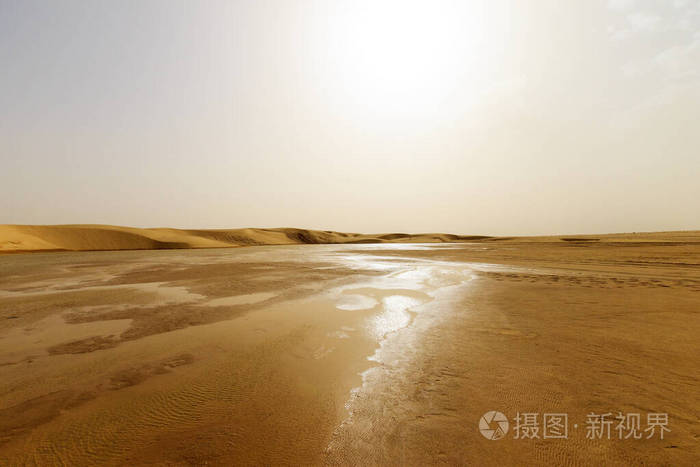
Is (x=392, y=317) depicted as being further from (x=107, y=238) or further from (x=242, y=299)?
(x=107, y=238)

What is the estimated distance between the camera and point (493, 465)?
182 cm

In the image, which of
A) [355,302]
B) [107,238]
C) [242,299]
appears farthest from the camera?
[107,238]

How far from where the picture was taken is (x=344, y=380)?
300 cm

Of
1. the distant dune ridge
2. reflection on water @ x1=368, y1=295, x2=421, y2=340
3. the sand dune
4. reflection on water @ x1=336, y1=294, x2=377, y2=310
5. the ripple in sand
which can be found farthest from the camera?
the sand dune

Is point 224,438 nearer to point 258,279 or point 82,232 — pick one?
point 258,279

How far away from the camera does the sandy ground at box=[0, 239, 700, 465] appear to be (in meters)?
1.99

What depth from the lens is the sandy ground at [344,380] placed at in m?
1.99

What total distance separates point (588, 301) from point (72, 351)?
8.90m

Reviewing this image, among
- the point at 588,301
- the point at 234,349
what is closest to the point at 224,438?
the point at 234,349
